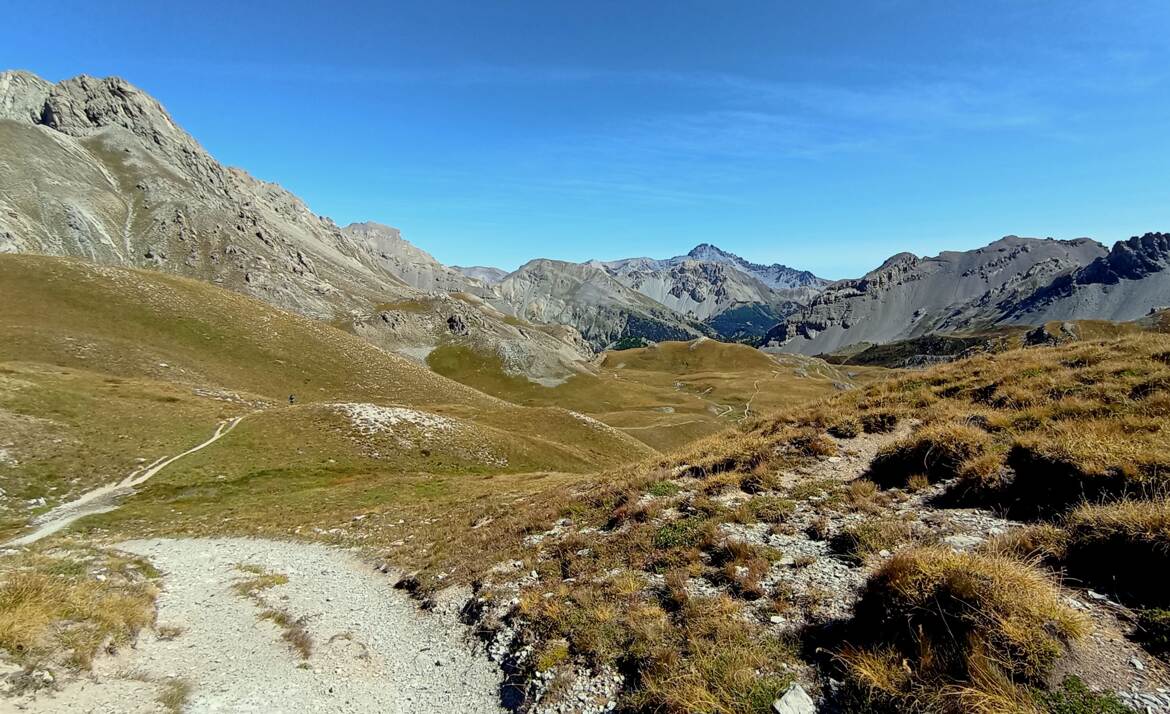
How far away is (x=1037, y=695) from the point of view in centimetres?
766

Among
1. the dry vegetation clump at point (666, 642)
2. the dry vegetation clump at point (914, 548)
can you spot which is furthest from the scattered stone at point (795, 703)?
the dry vegetation clump at point (914, 548)

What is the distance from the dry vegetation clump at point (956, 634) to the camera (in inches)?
316

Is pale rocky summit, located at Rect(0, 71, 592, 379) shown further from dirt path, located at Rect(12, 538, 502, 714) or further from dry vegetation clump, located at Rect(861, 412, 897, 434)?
dirt path, located at Rect(12, 538, 502, 714)

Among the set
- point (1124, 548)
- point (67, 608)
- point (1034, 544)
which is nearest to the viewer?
point (1124, 548)

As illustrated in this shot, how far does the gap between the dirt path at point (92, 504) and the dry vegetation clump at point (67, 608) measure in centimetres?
1237

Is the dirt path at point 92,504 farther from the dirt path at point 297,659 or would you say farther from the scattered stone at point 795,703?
the scattered stone at point 795,703

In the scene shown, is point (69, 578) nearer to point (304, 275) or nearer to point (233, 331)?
point (233, 331)

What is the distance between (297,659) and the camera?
14289 mm

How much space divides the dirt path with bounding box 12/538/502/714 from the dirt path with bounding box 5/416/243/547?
14.7 m

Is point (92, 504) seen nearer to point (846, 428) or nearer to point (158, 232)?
point (846, 428)

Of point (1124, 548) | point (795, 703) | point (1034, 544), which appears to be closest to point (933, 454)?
point (1034, 544)

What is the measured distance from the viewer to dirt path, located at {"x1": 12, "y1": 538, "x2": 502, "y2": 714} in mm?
12016

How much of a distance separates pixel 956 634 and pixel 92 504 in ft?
154

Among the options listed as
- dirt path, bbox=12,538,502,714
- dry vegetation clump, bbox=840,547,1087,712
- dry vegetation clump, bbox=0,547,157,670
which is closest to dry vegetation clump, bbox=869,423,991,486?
dry vegetation clump, bbox=840,547,1087,712
